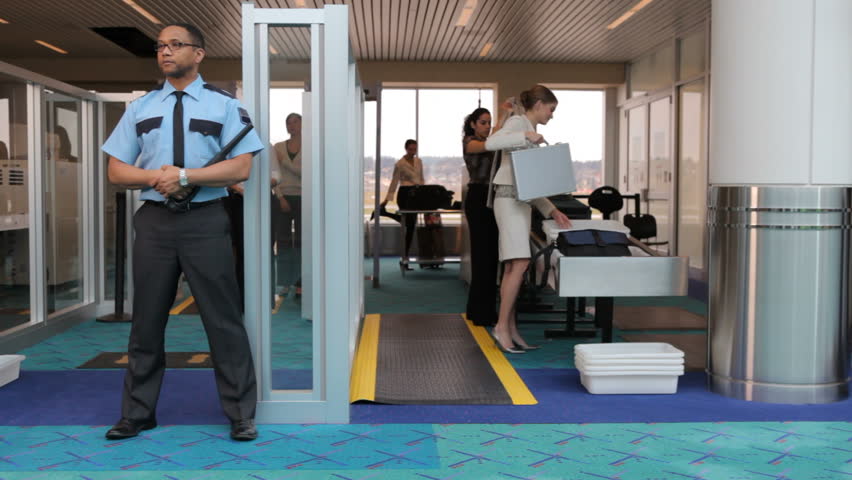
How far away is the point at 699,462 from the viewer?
321 cm

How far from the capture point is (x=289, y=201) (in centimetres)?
373

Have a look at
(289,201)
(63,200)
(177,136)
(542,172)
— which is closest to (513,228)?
(542,172)

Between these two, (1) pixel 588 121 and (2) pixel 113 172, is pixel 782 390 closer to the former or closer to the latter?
(2) pixel 113 172

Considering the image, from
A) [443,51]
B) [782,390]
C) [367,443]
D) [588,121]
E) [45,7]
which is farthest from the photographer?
[588,121]

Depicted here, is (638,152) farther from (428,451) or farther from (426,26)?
(428,451)

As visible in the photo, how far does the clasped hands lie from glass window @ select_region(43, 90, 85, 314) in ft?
9.70

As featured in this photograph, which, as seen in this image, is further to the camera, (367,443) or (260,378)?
(260,378)

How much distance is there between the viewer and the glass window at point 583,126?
1446 cm

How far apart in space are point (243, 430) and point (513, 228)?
2291 mm

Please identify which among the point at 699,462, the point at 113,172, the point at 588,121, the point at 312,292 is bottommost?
the point at 699,462

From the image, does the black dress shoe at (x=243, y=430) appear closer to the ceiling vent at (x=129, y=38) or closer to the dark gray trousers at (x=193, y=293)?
the dark gray trousers at (x=193, y=293)

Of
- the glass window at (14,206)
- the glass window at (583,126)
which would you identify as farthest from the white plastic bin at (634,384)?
the glass window at (583,126)

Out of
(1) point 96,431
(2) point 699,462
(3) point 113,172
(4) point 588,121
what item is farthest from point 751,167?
(4) point 588,121

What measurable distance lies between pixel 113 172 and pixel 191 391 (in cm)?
136
